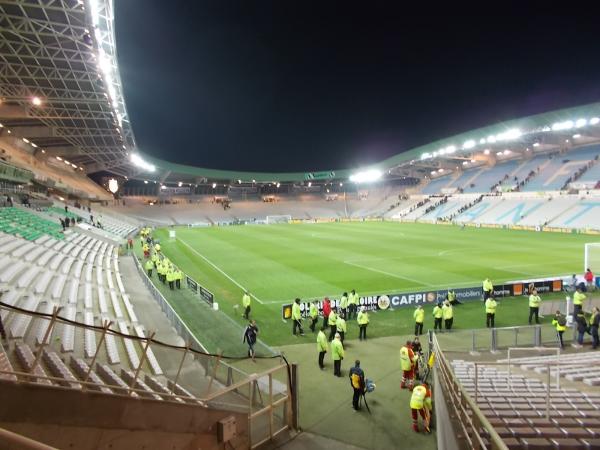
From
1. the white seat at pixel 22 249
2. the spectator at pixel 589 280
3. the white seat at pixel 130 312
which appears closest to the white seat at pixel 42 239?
the white seat at pixel 22 249

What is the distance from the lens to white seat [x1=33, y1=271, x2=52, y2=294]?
43.8 ft

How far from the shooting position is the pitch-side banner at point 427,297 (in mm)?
17750

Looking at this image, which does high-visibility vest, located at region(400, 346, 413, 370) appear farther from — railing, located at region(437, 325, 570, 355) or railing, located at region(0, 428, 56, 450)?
railing, located at region(0, 428, 56, 450)

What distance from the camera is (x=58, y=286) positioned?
48.7 feet

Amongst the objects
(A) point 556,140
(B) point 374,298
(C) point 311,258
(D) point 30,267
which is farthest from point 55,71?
(A) point 556,140

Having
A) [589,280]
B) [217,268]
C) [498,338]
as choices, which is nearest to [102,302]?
[498,338]

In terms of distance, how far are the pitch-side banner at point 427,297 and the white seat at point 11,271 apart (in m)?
9.40

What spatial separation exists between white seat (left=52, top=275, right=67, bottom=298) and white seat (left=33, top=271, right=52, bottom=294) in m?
0.26

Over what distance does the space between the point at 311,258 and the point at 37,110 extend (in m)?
28.4

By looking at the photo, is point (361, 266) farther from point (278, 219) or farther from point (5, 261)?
point (278, 219)

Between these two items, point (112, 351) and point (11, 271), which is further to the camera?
point (11, 271)

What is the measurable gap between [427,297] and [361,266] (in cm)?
1036

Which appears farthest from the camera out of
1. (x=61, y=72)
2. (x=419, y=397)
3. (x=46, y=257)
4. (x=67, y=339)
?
(x=61, y=72)

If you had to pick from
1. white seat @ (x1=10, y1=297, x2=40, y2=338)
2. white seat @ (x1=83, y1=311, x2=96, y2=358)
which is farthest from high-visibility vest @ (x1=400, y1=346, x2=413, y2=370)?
white seat @ (x1=10, y1=297, x2=40, y2=338)
